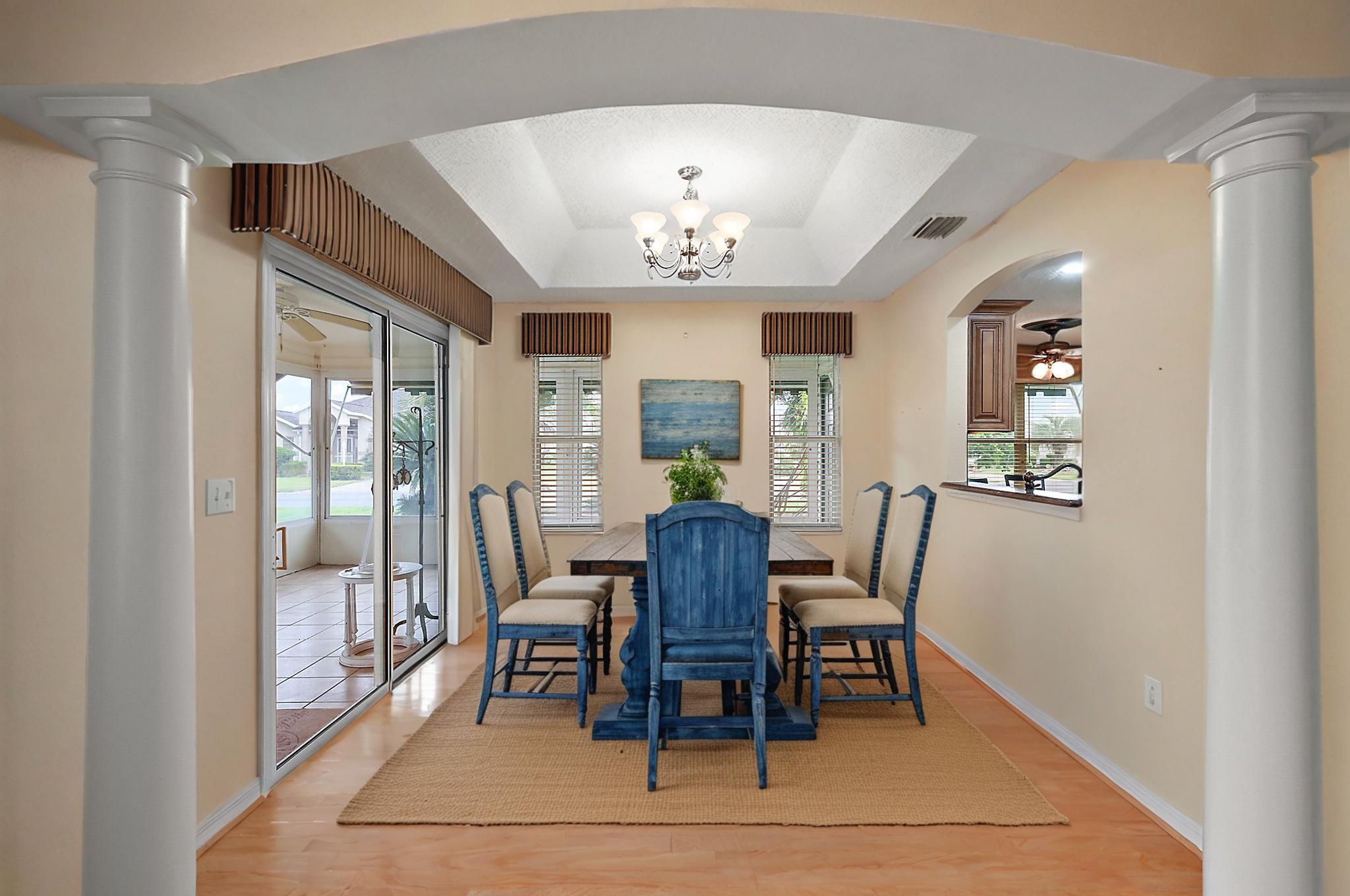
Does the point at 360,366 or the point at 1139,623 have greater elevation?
the point at 360,366

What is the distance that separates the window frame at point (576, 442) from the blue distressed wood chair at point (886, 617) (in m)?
2.39

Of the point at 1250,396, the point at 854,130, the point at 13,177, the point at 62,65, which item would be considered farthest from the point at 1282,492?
the point at 13,177

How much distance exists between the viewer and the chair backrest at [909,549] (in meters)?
3.01

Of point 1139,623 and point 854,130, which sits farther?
point 854,130

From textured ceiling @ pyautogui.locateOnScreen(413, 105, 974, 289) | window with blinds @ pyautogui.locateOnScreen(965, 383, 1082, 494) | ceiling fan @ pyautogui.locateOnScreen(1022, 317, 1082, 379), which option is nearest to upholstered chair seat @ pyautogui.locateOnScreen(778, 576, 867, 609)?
textured ceiling @ pyautogui.locateOnScreen(413, 105, 974, 289)

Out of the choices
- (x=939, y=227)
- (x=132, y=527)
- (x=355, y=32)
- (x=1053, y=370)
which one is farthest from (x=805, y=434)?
(x=132, y=527)

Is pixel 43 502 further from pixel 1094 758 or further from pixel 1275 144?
pixel 1094 758

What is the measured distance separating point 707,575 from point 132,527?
1.65m

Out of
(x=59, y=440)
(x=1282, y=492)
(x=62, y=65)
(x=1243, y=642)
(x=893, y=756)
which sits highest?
(x=62, y=65)

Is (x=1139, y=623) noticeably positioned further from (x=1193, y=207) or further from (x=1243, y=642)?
(x=1193, y=207)

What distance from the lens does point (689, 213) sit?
10.8ft

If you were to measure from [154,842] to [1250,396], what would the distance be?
2653 mm

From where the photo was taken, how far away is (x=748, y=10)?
1433mm

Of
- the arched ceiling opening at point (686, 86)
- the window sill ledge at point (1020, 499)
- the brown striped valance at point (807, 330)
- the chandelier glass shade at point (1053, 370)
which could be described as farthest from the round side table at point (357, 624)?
the chandelier glass shade at point (1053, 370)
